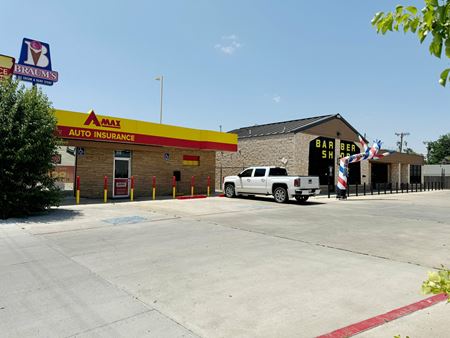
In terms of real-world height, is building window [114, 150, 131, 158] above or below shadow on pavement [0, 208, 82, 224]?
above

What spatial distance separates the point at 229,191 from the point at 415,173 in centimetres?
3294

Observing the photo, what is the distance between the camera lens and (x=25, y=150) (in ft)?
37.4

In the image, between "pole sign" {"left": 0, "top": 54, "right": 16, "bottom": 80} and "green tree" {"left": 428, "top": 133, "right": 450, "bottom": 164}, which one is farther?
"green tree" {"left": 428, "top": 133, "right": 450, "bottom": 164}

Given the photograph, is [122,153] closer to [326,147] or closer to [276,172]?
[276,172]

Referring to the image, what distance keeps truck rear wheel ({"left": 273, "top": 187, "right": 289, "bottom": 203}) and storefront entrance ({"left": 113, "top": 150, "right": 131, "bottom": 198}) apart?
8.24 m

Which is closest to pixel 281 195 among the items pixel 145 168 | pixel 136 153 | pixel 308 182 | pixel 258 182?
pixel 308 182

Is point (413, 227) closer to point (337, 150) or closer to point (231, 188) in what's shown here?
point (231, 188)

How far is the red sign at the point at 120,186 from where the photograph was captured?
63.4ft

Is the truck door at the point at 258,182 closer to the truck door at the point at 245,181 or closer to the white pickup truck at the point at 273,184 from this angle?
the white pickup truck at the point at 273,184

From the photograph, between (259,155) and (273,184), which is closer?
(273,184)

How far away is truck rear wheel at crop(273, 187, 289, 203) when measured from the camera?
18.3 metres

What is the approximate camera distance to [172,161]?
72.0 ft

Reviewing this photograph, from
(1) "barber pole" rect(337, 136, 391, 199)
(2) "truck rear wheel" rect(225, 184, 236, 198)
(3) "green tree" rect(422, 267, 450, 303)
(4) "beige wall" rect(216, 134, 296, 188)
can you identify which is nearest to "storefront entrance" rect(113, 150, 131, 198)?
(2) "truck rear wheel" rect(225, 184, 236, 198)

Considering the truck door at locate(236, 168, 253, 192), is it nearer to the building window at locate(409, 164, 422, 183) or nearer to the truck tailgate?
the truck tailgate
